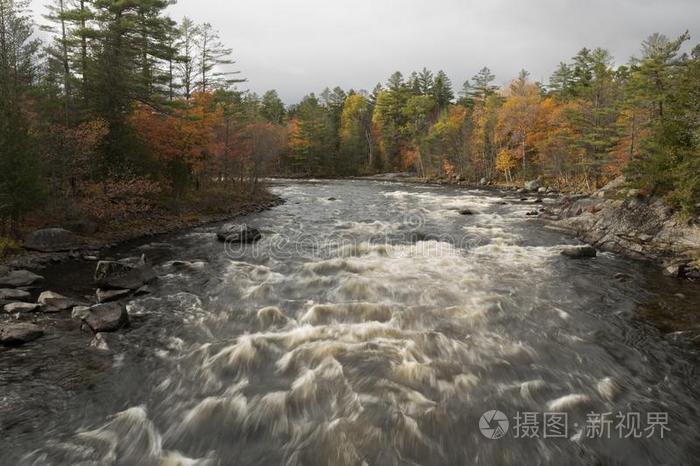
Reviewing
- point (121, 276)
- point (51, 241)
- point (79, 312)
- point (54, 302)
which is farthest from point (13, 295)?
point (51, 241)

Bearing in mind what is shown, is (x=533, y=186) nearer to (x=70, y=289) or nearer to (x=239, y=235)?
(x=239, y=235)

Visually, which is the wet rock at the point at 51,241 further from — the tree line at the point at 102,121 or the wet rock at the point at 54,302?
the wet rock at the point at 54,302

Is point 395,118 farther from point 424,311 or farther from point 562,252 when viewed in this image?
point 424,311

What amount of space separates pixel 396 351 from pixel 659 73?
112ft

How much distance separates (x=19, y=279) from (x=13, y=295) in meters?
1.70

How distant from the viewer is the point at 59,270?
1480cm

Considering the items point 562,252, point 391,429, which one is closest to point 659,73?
point 562,252

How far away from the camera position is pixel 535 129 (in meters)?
54.7

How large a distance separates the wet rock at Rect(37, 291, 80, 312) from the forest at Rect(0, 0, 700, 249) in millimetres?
6190

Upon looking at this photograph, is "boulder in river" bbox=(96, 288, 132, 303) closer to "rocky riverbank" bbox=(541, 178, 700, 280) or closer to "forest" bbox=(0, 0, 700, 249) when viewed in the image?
"forest" bbox=(0, 0, 700, 249)

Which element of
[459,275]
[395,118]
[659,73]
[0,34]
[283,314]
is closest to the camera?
[283,314]

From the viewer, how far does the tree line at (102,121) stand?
1611cm

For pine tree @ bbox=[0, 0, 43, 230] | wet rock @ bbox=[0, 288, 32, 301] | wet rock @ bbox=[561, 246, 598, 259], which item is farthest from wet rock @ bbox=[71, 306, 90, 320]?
wet rock @ bbox=[561, 246, 598, 259]

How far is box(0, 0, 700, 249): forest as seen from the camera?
58.1ft
